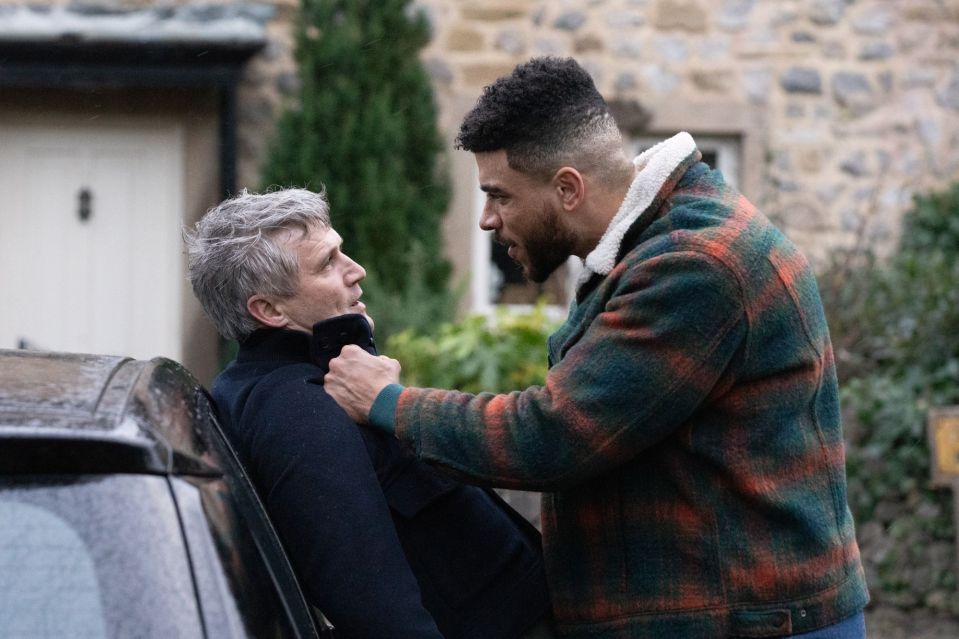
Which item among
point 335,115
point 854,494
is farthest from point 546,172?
point 335,115

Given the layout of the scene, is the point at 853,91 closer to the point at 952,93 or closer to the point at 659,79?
the point at 952,93

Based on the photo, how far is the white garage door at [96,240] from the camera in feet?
29.0

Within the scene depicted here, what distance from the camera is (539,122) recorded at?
8.66 ft

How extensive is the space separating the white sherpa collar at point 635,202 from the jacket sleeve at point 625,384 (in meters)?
0.13

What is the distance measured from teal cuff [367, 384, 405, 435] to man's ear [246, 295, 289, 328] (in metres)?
0.31

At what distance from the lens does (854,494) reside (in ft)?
21.4

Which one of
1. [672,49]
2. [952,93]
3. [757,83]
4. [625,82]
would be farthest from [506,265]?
[952,93]

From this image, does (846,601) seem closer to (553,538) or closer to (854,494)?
(553,538)

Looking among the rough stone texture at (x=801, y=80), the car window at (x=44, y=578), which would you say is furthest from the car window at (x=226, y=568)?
the rough stone texture at (x=801, y=80)

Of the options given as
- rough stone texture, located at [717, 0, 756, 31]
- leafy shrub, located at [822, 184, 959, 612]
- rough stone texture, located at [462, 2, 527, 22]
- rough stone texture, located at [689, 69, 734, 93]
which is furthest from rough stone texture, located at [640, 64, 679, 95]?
leafy shrub, located at [822, 184, 959, 612]

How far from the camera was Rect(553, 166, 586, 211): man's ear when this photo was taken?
2.64 m

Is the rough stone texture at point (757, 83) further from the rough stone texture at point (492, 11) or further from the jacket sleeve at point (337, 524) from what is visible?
the jacket sleeve at point (337, 524)

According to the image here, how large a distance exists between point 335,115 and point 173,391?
6451 mm

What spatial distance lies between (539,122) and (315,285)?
52 centimetres
